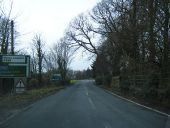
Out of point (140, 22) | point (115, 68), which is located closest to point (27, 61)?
point (140, 22)

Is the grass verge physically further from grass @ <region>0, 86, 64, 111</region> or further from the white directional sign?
the white directional sign

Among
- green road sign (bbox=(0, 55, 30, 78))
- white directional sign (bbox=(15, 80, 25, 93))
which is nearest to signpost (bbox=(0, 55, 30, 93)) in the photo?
green road sign (bbox=(0, 55, 30, 78))

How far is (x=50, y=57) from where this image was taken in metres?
106

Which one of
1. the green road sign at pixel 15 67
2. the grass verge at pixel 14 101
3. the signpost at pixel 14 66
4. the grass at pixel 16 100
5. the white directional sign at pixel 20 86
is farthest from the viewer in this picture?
the green road sign at pixel 15 67

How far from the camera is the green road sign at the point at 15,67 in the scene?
33188 mm

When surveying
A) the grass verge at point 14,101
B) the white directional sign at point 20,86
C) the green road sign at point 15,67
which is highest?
the green road sign at point 15,67

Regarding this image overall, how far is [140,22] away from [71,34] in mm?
46173

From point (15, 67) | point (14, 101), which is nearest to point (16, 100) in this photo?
point (14, 101)

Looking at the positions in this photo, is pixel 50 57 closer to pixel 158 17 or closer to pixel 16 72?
pixel 16 72

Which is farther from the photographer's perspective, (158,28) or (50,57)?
(50,57)

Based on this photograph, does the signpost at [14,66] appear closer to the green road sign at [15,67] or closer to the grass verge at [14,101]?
the green road sign at [15,67]

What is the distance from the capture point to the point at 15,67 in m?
33.8

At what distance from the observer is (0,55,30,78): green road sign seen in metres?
33.2

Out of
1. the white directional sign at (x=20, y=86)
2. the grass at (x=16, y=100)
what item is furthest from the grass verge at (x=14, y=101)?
the white directional sign at (x=20, y=86)
